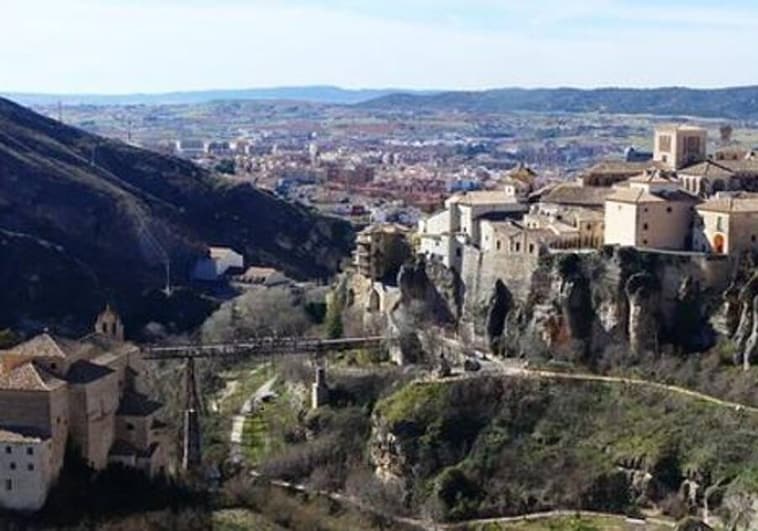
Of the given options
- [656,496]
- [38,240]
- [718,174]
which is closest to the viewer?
[656,496]

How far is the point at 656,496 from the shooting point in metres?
37.4

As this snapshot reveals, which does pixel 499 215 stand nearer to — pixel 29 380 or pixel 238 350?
pixel 238 350

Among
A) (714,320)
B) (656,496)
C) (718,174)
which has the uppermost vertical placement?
(718,174)

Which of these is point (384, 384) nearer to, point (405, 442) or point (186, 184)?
point (405, 442)

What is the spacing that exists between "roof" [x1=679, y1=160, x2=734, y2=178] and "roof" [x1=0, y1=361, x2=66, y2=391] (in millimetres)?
24279

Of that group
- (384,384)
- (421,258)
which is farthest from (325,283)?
(384,384)

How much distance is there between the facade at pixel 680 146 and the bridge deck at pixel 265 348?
38.4ft

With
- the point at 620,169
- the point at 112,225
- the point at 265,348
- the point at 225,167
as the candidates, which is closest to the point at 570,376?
the point at 265,348

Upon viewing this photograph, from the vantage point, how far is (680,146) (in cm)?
5103

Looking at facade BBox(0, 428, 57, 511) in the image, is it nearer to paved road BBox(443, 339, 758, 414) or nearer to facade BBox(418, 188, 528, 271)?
paved road BBox(443, 339, 758, 414)

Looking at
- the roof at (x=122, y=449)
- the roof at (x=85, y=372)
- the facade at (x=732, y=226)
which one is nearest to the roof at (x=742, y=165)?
the facade at (x=732, y=226)

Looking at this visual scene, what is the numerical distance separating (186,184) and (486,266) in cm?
4115

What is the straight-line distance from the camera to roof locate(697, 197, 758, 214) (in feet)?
140

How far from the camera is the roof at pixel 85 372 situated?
31.3 metres
